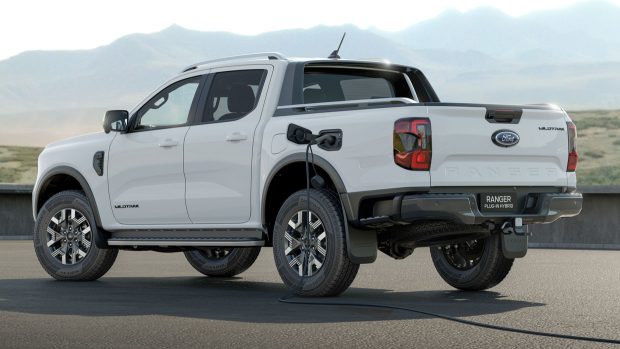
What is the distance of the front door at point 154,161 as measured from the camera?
11070 millimetres

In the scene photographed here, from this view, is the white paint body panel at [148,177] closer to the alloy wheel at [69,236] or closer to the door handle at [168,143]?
the door handle at [168,143]

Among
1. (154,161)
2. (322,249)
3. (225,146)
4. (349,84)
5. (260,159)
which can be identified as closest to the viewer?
(322,249)

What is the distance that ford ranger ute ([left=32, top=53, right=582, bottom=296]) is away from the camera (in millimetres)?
9211

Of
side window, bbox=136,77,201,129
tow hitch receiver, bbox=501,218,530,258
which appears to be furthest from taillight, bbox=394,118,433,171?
side window, bbox=136,77,201,129

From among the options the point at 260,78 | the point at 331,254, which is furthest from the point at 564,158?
the point at 260,78

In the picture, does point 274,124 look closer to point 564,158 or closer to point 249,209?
point 249,209

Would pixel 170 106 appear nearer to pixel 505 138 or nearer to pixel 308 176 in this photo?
pixel 308 176

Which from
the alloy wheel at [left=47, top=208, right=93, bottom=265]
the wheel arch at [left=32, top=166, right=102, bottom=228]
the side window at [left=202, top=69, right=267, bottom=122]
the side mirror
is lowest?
the alloy wheel at [left=47, top=208, right=93, bottom=265]

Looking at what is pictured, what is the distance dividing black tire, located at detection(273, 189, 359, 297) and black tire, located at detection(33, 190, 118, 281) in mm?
2560

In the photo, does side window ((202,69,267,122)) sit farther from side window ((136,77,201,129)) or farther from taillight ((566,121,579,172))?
taillight ((566,121,579,172))

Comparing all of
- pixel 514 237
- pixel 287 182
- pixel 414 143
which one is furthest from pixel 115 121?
pixel 514 237

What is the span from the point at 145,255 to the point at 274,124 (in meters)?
8.25

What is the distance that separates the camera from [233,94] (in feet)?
35.9

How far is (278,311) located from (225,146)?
2.15 metres
